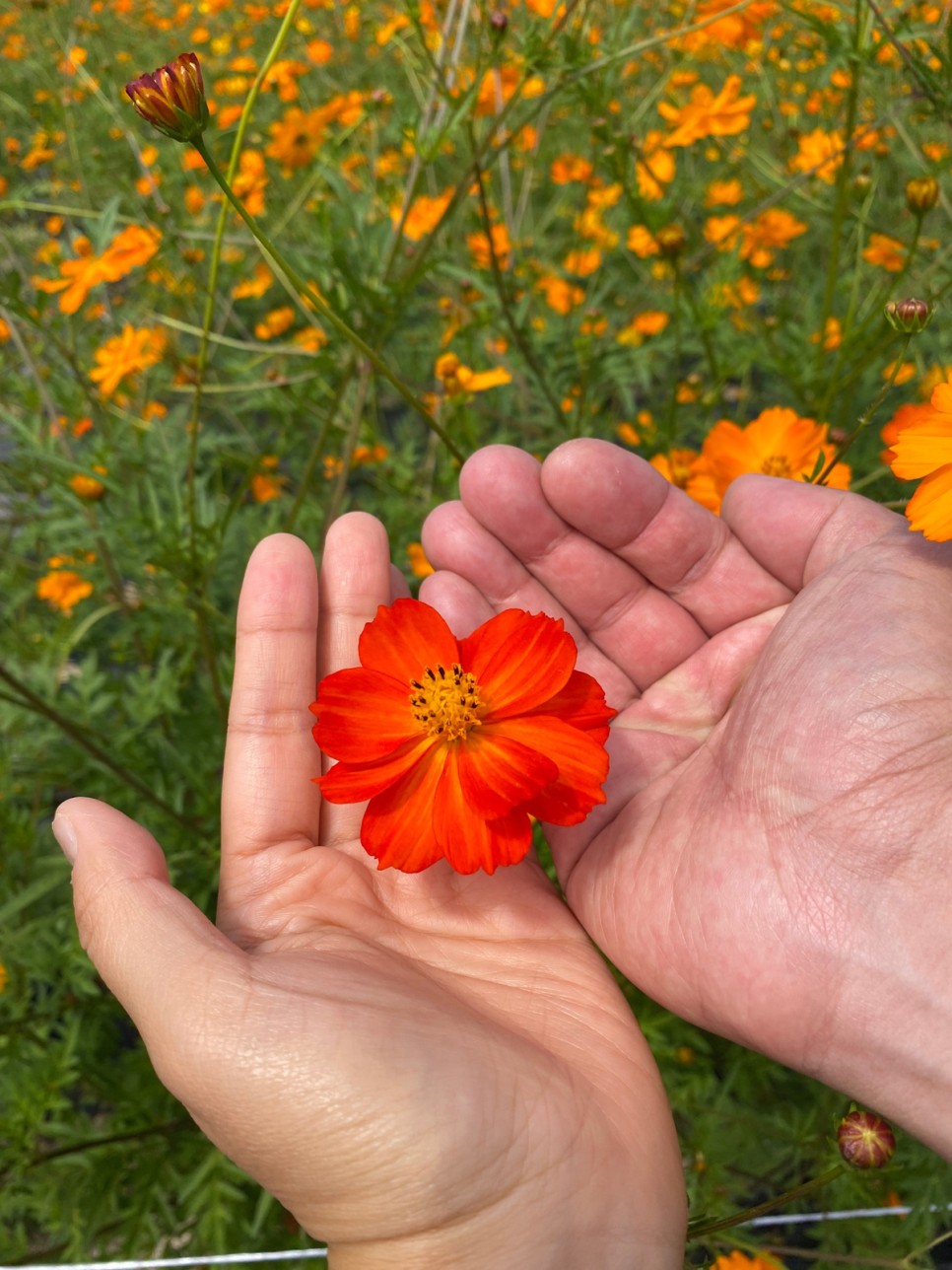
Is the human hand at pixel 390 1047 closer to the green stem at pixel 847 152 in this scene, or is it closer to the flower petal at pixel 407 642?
the flower petal at pixel 407 642

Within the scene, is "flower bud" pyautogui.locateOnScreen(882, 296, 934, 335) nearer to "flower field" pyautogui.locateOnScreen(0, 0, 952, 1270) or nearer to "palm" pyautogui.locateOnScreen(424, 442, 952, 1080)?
"flower field" pyautogui.locateOnScreen(0, 0, 952, 1270)

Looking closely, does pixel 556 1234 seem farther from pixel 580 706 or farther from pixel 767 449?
pixel 767 449

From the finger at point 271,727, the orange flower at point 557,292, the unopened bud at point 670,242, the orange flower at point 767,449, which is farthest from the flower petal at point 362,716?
the orange flower at point 557,292

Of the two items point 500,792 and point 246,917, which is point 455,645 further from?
point 246,917

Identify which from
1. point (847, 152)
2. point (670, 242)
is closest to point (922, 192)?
point (847, 152)

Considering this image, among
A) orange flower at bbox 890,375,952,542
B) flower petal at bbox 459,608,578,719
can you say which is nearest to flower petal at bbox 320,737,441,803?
flower petal at bbox 459,608,578,719

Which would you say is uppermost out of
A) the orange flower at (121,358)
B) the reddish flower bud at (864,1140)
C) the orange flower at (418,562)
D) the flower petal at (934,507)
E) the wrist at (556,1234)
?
the orange flower at (121,358)
